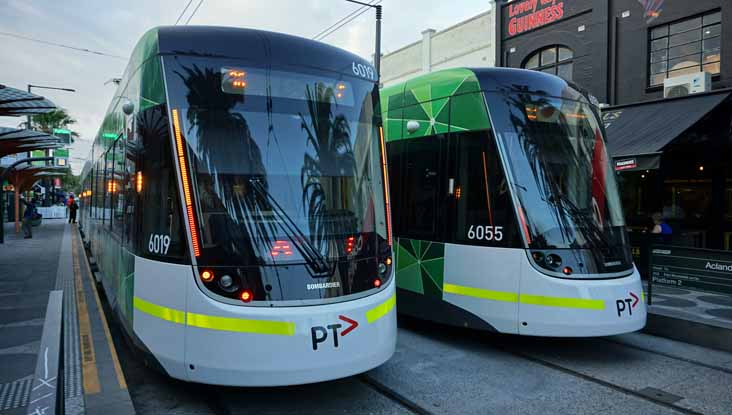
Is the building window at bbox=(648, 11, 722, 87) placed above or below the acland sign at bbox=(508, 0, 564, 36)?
below

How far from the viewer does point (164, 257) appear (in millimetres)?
4402

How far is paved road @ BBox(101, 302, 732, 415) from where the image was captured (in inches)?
181

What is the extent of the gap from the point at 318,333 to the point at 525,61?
50.6 ft

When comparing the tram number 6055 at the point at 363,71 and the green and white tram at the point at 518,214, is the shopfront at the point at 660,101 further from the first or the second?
the tram number 6055 at the point at 363,71

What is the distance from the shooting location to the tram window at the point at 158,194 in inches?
170

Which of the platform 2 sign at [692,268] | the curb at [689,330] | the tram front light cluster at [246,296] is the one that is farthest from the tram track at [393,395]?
the platform 2 sign at [692,268]

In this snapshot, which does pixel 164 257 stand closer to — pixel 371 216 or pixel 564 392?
pixel 371 216

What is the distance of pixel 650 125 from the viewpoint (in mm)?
11883

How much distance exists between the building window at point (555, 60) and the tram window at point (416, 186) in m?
10.3

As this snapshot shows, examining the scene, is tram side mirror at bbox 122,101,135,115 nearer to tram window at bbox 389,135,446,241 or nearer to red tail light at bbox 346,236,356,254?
red tail light at bbox 346,236,356,254

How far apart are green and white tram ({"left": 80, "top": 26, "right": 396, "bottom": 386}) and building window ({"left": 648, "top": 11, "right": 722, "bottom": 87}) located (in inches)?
447

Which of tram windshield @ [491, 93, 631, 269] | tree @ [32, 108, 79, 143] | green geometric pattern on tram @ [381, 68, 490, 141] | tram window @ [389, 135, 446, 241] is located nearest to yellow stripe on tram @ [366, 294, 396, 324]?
tram windshield @ [491, 93, 631, 269]

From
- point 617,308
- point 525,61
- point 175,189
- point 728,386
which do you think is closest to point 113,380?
point 175,189

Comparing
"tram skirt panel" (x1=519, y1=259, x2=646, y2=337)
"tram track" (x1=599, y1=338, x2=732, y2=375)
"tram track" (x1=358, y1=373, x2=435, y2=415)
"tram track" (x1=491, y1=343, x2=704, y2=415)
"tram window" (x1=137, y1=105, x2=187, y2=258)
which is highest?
"tram window" (x1=137, y1=105, x2=187, y2=258)
